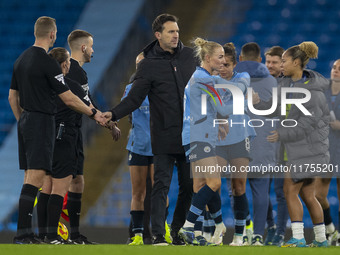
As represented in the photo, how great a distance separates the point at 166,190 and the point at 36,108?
4.09 ft

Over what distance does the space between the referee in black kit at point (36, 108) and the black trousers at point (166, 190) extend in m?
0.83

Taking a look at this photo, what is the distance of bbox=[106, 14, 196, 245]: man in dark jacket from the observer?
19.1ft

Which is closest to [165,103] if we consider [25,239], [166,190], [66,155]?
[166,190]

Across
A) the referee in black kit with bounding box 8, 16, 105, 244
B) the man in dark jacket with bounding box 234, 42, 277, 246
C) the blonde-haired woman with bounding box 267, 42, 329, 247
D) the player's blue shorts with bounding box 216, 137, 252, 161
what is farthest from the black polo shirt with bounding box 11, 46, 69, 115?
the blonde-haired woman with bounding box 267, 42, 329, 247

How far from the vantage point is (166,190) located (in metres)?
5.78

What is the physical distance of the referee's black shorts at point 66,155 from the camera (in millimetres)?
6188

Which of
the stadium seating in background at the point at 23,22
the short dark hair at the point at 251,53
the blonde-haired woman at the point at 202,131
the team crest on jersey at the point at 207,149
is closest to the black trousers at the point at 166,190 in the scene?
the blonde-haired woman at the point at 202,131

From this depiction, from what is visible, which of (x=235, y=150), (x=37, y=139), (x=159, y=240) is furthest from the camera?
(x=235, y=150)

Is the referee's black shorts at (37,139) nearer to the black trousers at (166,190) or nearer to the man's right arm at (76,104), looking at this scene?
the man's right arm at (76,104)

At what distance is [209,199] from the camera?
5699mm

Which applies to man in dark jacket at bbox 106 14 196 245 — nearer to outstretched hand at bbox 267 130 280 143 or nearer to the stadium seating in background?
outstretched hand at bbox 267 130 280 143

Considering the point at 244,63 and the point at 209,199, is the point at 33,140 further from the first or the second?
the point at 244,63

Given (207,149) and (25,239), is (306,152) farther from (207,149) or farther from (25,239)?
(25,239)

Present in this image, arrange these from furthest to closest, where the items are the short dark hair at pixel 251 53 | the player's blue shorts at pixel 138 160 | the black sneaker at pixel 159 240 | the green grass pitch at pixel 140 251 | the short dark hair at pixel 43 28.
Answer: the short dark hair at pixel 251 53, the player's blue shorts at pixel 138 160, the short dark hair at pixel 43 28, the black sneaker at pixel 159 240, the green grass pitch at pixel 140 251
